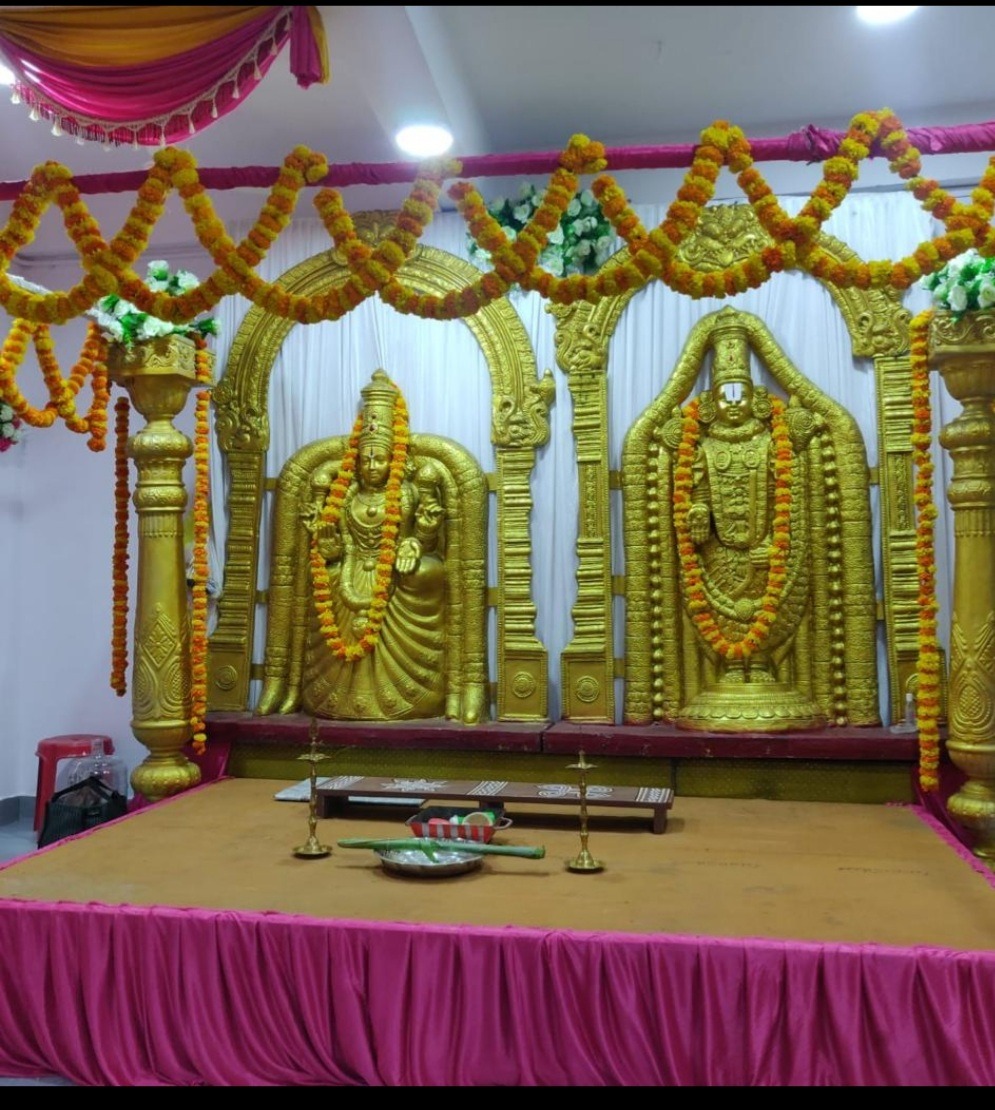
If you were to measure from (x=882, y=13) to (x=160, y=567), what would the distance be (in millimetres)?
3695

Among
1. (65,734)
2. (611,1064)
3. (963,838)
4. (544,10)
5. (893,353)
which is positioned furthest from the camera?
(65,734)

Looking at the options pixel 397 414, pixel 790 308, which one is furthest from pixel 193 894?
pixel 790 308

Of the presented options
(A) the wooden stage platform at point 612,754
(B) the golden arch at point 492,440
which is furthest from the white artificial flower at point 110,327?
(A) the wooden stage platform at point 612,754

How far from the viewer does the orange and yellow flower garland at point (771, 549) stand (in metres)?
4.83

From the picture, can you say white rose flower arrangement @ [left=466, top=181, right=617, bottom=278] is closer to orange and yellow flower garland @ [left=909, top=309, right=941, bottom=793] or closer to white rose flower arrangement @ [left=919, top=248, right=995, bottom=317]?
orange and yellow flower garland @ [left=909, top=309, right=941, bottom=793]

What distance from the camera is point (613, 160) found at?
11.4 feet

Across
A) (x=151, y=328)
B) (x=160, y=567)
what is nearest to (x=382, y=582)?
(x=160, y=567)

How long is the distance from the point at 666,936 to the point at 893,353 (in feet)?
10.5

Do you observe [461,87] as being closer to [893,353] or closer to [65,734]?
[893,353]

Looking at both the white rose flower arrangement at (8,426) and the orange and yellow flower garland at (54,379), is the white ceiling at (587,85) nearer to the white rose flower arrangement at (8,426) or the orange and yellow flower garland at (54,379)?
the orange and yellow flower garland at (54,379)

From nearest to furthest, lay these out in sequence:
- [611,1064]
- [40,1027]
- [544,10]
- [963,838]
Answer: [611,1064] < [40,1027] < [544,10] < [963,838]

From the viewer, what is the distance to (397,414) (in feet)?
17.5

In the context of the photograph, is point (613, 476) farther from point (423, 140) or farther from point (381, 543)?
point (423, 140)

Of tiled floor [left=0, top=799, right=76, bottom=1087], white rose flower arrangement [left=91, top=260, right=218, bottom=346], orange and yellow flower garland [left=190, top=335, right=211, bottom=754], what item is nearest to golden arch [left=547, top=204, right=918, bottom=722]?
orange and yellow flower garland [left=190, top=335, right=211, bottom=754]
